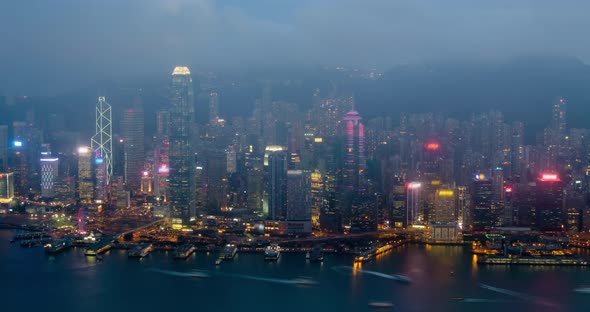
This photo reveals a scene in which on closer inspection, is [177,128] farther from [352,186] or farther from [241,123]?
[352,186]

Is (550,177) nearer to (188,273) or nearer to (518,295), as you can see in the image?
(518,295)

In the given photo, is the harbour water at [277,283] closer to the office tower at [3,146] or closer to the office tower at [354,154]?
the office tower at [354,154]

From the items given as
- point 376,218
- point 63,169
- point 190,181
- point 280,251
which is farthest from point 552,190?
point 63,169

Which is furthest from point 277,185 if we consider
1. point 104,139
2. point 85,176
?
point 104,139

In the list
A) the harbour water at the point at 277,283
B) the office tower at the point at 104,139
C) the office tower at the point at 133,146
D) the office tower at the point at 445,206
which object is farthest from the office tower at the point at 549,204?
the office tower at the point at 104,139

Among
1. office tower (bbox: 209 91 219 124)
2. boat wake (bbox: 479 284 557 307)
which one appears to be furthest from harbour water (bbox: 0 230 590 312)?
office tower (bbox: 209 91 219 124)

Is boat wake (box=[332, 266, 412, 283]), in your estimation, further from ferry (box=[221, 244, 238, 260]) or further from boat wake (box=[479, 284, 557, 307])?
ferry (box=[221, 244, 238, 260])
